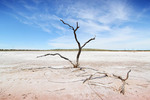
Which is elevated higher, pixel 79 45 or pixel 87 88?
pixel 79 45

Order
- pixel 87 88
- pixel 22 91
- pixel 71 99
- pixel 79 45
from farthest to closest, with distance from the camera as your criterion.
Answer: pixel 79 45, pixel 87 88, pixel 22 91, pixel 71 99

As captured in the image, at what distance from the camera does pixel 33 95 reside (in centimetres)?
222

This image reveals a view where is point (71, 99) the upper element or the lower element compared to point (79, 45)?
lower

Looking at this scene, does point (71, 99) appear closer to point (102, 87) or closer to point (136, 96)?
point (102, 87)

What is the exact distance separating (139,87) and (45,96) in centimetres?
276

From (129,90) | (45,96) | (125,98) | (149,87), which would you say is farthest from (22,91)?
(149,87)

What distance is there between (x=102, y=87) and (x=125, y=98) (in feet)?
2.15

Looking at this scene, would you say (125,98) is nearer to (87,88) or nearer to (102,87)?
(102,87)

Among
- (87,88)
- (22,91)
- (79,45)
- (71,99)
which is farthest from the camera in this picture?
(79,45)

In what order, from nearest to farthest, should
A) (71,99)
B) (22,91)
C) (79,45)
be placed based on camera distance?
(71,99), (22,91), (79,45)

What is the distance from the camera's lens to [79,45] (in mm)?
5480

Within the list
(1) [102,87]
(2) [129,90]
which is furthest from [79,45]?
(2) [129,90]

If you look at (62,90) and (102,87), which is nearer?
(62,90)

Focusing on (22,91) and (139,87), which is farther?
→ (139,87)
